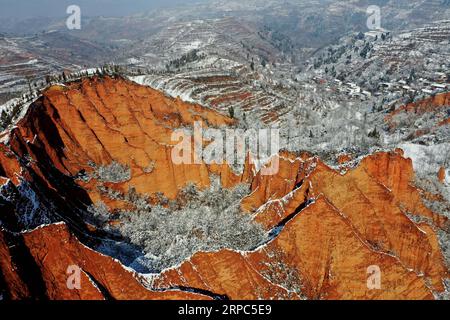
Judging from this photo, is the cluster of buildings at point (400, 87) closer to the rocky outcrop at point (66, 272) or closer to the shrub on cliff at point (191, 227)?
the shrub on cliff at point (191, 227)

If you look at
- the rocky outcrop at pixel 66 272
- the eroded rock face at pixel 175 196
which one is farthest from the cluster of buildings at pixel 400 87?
the rocky outcrop at pixel 66 272

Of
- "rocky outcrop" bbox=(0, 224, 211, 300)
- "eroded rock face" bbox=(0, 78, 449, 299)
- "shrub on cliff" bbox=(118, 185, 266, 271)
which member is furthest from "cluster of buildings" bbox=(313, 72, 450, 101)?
"rocky outcrop" bbox=(0, 224, 211, 300)

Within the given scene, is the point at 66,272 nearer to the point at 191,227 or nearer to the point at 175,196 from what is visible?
the point at 191,227

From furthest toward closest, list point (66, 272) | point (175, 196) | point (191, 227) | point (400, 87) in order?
point (400, 87)
point (175, 196)
point (191, 227)
point (66, 272)

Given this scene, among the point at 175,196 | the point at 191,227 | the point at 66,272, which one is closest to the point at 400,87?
the point at 175,196

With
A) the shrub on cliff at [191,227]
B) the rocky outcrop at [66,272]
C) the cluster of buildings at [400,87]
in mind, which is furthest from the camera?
the cluster of buildings at [400,87]

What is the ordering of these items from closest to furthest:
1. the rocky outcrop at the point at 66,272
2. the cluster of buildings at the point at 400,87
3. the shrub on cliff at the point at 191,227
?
the rocky outcrop at the point at 66,272, the shrub on cliff at the point at 191,227, the cluster of buildings at the point at 400,87

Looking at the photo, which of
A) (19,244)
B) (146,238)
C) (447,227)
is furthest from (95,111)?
(447,227)

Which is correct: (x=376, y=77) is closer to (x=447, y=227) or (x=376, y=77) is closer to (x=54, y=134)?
(x=447, y=227)
